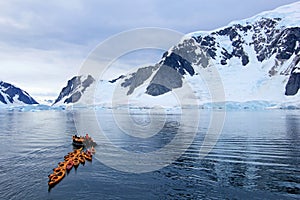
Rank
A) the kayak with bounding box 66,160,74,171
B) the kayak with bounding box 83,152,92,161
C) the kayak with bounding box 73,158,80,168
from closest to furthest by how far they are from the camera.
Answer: the kayak with bounding box 66,160,74,171 → the kayak with bounding box 73,158,80,168 → the kayak with bounding box 83,152,92,161

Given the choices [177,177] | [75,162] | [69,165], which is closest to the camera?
[177,177]

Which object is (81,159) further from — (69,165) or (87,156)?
(69,165)

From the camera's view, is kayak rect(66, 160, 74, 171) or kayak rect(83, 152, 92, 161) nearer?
kayak rect(66, 160, 74, 171)

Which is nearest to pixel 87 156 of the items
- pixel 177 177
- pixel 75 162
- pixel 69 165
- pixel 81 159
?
pixel 81 159

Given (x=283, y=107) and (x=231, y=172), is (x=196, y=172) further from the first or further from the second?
(x=283, y=107)

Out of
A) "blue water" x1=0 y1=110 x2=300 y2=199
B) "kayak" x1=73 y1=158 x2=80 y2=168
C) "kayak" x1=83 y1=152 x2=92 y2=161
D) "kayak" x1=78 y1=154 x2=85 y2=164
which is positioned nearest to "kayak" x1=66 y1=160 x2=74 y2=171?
"kayak" x1=73 y1=158 x2=80 y2=168

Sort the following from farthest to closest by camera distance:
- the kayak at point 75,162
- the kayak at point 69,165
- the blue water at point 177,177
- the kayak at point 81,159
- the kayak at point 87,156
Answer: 1. the kayak at point 87,156
2. the kayak at point 81,159
3. the kayak at point 75,162
4. the kayak at point 69,165
5. the blue water at point 177,177

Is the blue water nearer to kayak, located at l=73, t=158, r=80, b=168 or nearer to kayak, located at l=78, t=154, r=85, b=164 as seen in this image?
kayak, located at l=73, t=158, r=80, b=168

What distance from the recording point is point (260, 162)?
3189 cm

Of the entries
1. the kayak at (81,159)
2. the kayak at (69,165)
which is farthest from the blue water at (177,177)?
the kayak at (81,159)

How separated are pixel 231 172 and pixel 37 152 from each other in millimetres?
28022

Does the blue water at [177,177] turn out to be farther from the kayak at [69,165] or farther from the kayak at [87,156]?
the kayak at [87,156]

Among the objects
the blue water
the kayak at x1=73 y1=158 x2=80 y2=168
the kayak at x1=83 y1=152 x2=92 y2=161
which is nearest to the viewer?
the blue water

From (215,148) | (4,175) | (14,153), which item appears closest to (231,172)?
(215,148)
